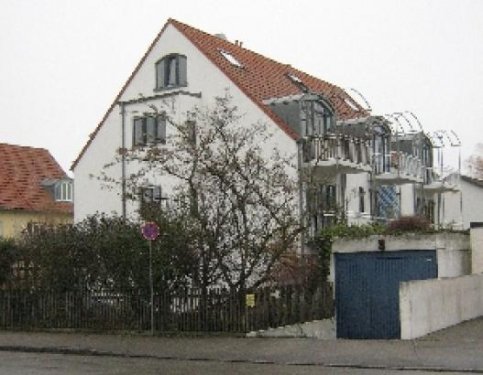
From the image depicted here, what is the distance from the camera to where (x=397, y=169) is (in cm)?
3553

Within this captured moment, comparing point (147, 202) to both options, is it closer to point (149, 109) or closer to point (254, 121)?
point (254, 121)

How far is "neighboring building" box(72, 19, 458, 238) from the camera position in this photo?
99.3 feet

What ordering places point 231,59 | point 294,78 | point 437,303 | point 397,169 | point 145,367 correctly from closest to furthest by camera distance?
point 145,367 → point 437,303 → point 231,59 → point 397,169 → point 294,78

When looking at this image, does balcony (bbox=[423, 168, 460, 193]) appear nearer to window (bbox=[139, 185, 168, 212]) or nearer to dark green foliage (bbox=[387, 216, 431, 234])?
dark green foliage (bbox=[387, 216, 431, 234])

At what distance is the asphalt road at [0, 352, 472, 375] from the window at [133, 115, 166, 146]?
16.2 meters

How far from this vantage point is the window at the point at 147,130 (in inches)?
1257

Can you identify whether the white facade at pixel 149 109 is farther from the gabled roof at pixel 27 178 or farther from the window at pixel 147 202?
the gabled roof at pixel 27 178

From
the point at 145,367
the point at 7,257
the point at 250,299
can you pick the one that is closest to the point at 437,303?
the point at 250,299

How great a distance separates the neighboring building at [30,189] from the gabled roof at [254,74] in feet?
29.4

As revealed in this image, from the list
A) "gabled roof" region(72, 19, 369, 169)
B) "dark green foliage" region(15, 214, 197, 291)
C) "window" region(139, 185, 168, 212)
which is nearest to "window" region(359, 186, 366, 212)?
"gabled roof" region(72, 19, 369, 169)

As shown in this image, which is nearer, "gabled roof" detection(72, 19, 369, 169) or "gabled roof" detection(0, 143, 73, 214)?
"gabled roof" detection(72, 19, 369, 169)

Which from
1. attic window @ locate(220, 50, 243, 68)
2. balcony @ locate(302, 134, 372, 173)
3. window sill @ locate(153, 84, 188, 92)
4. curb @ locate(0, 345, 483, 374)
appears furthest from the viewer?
attic window @ locate(220, 50, 243, 68)

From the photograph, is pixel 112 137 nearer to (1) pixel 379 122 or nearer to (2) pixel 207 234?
(1) pixel 379 122

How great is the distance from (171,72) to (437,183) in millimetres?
16033
